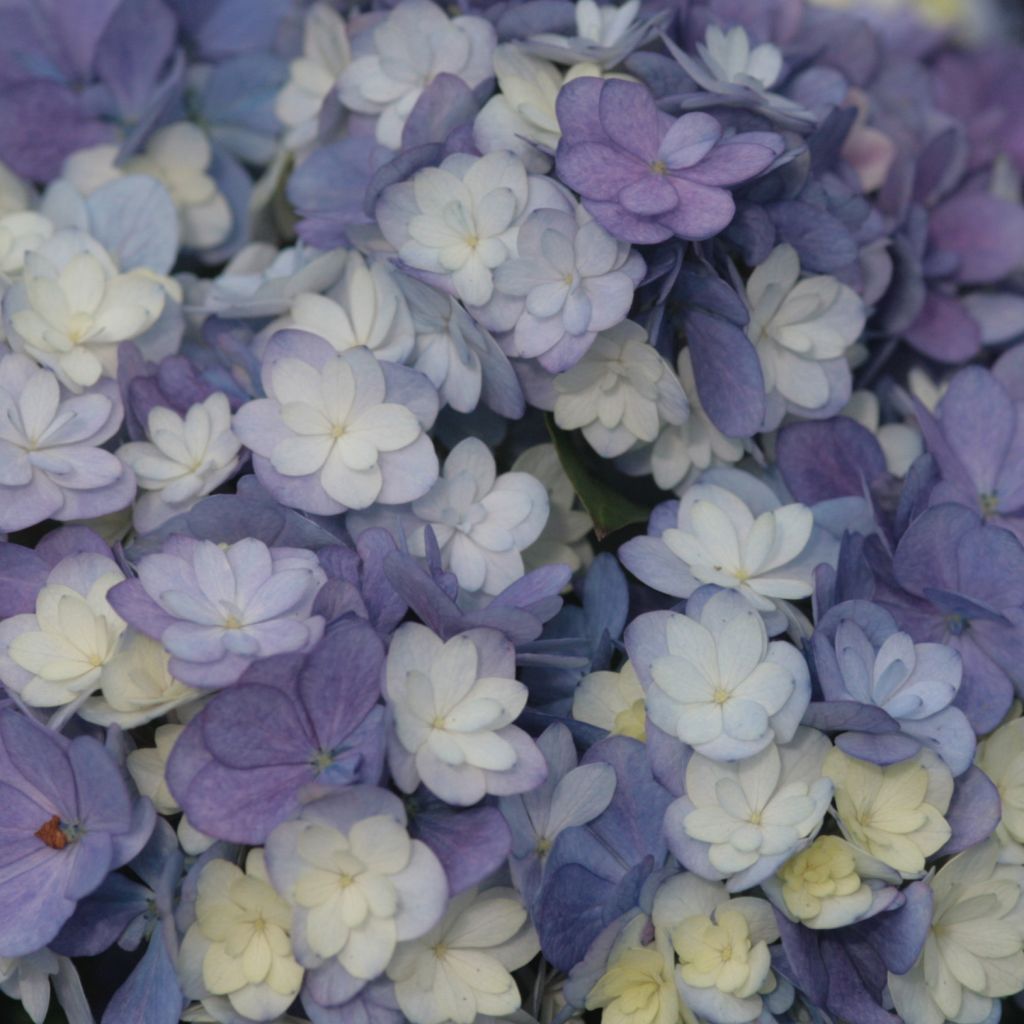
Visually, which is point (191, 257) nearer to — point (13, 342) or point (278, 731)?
point (13, 342)

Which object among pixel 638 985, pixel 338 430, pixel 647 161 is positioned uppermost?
pixel 647 161

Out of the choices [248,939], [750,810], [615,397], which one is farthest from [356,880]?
[615,397]

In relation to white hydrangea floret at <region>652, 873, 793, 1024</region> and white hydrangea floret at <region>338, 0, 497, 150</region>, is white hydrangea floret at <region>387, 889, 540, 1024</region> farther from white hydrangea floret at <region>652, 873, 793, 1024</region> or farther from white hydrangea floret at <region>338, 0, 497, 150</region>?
white hydrangea floret at <region>338, 0, 497, 150</region>

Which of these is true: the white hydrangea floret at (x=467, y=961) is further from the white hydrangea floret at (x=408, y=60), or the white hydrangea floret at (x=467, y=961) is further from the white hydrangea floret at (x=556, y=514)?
the white hydrangea floret at (x=408, y=60)

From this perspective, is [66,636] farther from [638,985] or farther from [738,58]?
[738,58]

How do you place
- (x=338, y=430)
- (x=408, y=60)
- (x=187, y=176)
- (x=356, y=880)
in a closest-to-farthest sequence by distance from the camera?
(x=356, y=880) → (x=338, y=430) → (x=408, y=60) → (x=187, y=176)

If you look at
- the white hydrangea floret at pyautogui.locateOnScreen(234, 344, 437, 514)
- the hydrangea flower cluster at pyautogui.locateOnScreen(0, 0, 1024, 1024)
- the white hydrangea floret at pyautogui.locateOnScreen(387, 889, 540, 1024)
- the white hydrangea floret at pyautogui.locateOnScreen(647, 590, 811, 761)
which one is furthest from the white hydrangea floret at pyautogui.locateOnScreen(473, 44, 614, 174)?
the white hydrangea floret at pyautogui.locateOnScreen(387, 889, 540, 1024)

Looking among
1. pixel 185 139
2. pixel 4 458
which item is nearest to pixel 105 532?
pixel 4 458

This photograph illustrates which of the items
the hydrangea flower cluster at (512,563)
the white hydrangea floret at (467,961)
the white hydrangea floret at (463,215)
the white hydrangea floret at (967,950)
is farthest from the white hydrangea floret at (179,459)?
the white hydrangea floret at (967,950)
